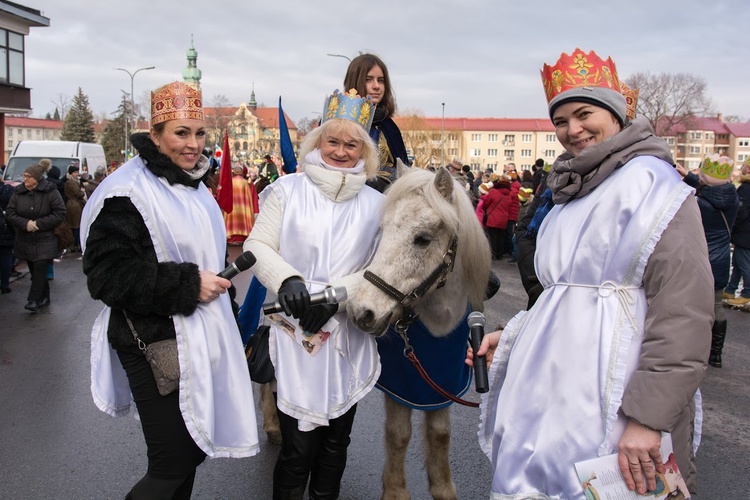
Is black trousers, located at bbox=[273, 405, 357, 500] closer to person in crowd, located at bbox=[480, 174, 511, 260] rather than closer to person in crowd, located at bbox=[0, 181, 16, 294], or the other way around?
person in crowd, located at bbox=[0, 181, 16, 294]

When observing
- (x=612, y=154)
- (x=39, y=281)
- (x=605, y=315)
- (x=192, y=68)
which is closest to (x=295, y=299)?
(x=605, y=315)

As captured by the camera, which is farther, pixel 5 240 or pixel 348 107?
pixel 5 240

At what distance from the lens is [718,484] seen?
390cm

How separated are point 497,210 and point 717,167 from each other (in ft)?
24.7

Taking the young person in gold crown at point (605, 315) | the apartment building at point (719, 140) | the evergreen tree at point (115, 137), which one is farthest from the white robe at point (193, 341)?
the apartment building at point (719, 140)

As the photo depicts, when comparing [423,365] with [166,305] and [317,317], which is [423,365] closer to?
[317,317]

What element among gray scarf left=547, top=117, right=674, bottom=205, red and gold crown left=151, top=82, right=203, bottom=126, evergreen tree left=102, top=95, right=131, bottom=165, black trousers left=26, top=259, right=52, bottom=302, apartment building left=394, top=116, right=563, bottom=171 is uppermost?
apartment building left=394, top=116, right=563, bottom=171

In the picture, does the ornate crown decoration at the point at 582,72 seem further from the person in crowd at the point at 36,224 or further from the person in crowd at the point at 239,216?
the person in crowd at the point at 239,216

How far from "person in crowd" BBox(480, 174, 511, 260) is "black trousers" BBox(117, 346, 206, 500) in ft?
41.6

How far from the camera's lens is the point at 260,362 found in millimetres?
2947

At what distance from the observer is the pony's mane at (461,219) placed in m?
2.89

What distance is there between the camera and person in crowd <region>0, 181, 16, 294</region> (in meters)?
9.95

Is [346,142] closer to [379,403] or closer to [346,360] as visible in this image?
[346,360]

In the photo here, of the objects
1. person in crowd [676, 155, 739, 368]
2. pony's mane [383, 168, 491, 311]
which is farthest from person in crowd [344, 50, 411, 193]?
person in crowd [676, 155, 739, 368]
